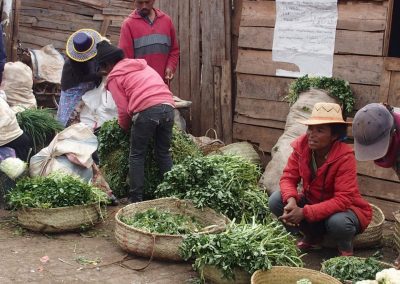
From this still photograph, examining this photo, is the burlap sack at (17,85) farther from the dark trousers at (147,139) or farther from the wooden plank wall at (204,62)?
the dark trousers at (147,139)

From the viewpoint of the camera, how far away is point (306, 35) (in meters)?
7.74

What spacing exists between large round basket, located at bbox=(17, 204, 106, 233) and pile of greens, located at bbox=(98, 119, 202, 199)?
46.0 inches

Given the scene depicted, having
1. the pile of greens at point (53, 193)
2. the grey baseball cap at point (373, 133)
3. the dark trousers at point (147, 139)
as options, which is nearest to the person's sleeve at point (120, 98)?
the dark trousers at point (147, 139)

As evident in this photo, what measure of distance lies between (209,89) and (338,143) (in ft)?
12.7

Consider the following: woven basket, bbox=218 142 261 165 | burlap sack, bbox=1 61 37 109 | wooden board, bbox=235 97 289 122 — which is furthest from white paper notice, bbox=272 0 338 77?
burlap sack, bbox=1 61 37 109

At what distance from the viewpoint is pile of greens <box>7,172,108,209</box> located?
618 cm

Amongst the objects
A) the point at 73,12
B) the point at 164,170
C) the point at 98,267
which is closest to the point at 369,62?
the point at 164,170

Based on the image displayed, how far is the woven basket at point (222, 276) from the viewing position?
15.9 feet

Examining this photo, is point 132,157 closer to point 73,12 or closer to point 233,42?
point 233,42

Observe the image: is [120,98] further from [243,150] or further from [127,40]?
[243,150]

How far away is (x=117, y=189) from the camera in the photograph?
7.55 m

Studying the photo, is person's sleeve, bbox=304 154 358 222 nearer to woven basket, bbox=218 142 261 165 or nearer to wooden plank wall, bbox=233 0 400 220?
wooden plank wall, bbox=233 0 400 220

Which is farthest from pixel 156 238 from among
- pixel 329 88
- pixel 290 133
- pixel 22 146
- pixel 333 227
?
pixel 329 88

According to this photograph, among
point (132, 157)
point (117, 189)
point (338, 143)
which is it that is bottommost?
point (117, 189)
